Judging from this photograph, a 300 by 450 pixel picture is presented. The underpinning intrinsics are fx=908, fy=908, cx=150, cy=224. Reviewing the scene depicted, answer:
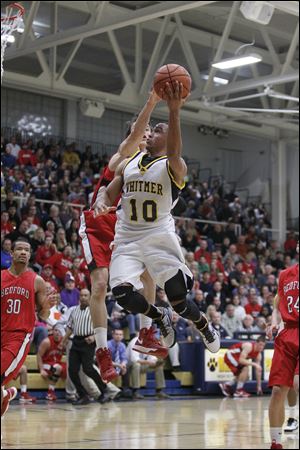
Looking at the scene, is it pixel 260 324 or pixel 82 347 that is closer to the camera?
pixel 82 347

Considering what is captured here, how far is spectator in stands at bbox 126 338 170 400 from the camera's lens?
17.8 metres

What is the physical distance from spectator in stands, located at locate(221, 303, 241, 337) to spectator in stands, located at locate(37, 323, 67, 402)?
5.20 meters

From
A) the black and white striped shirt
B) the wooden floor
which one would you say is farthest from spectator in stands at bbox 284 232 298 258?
the black and white striped shirt

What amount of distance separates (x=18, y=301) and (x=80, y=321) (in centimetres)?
488

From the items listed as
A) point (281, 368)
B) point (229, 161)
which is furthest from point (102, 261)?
point (229, 161)

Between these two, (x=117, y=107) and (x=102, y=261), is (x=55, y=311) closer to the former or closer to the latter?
(x=102, y=261)

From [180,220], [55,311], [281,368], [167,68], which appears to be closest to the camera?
[167,68]

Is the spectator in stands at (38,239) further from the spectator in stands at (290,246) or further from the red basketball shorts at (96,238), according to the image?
the spectator in stands at (290,246)

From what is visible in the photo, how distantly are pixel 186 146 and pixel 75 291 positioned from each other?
16.0 metres

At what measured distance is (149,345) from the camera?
743cm

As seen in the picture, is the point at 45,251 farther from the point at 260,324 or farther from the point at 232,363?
the point at 260,324

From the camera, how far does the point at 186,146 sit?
3195 cm

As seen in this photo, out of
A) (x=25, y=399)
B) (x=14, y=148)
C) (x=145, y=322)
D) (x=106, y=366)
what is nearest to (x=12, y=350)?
(x=145, y=322)

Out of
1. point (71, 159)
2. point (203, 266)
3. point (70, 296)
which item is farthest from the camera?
point (71, 159)
